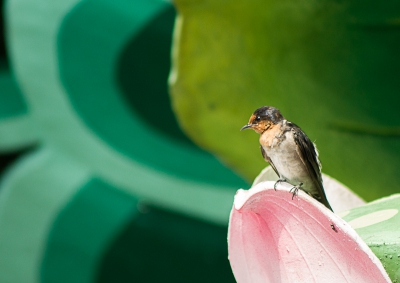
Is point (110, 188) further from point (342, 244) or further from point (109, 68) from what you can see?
point (342, 244)

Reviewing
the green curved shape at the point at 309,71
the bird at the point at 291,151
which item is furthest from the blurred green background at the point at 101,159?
the bird at the point at 291,151

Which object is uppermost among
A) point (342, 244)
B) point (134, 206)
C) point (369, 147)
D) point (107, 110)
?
point (107, 110)

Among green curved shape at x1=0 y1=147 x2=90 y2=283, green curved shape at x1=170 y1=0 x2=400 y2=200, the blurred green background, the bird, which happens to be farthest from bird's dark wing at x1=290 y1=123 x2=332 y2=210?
green curved shape at x1=0 y1=147 x2=90 y2=283

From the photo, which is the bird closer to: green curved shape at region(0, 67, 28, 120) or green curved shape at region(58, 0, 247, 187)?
green curved shape at region(58, 0, 247, 187)

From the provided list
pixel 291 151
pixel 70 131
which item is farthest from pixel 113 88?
pixel 291 151

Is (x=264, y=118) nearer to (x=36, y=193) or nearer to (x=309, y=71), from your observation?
(x=309, y=71)

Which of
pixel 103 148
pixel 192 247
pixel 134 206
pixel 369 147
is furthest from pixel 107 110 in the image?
pixel 369 147
